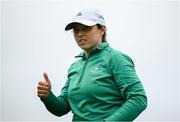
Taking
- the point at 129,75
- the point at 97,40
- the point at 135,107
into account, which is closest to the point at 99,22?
the point at 97,40

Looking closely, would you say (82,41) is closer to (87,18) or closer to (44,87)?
(87,18)

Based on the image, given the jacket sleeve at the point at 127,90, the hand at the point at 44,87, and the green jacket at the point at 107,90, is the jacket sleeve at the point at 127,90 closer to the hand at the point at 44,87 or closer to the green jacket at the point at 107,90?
the green jacket at the point at 107,90

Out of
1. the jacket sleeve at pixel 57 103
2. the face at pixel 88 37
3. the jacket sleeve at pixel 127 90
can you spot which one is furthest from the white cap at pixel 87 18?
the jacket sleeve at pixel 57 103

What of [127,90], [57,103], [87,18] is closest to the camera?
[127,90]

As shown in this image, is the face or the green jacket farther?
the face

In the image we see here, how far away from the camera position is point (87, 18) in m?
1.32

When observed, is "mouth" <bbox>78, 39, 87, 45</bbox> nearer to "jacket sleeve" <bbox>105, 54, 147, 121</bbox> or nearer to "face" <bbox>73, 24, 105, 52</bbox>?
"face" <bbox>73, 24, 105, 52</bbox>

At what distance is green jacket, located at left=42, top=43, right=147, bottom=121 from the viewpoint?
3.86 feet

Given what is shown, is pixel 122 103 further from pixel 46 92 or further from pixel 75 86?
pixel 46 92

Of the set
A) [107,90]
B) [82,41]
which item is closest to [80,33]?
[82,41]

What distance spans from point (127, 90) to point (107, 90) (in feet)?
0.26

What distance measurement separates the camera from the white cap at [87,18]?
4.29ft

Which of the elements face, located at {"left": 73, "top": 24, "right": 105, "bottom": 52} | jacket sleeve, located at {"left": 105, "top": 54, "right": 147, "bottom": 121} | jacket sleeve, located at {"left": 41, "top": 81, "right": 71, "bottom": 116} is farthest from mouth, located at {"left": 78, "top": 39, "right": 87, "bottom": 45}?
jacket sleeve, located at {"left": 41, "top": 81, "right": 71, "bottom": 116}

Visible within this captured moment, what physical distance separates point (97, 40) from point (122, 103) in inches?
10.4
